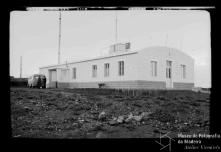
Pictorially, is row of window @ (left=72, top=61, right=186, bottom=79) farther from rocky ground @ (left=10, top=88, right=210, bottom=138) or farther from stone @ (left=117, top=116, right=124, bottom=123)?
stone @ (left=117, top=116, right=124, bottom=123)

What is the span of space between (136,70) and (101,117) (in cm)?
558

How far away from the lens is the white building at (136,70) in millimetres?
13469

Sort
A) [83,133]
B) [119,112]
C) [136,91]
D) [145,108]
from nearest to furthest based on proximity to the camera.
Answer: [83,133] < [119,112] < [145,108] < [136,91]

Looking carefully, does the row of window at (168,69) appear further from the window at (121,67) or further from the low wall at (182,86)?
the window at (121,67)

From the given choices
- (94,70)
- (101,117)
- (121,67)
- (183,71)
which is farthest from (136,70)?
(101,117)

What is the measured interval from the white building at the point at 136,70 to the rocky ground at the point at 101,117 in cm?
193

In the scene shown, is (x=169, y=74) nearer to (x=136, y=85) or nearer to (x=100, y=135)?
(x=136, y=85)

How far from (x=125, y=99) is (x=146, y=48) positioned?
150 inches

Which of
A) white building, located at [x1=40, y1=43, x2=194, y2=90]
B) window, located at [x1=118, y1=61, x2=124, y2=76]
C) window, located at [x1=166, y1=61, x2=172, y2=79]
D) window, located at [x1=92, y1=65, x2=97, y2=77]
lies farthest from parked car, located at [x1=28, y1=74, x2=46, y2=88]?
window, located at [x1=166, y1=61, x2=172, y2=79]

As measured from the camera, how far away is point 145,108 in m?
9.64

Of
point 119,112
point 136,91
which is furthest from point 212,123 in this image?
point 136,91

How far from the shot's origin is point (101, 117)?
8.19 m

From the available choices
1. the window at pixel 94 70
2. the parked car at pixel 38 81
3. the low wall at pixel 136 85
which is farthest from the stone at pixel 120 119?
the parked car at pixel 38 81
